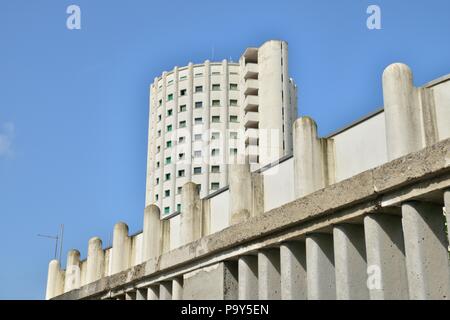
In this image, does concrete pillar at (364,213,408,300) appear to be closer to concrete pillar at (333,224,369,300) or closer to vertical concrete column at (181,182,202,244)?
concrete pillar at (333,224,369,300)

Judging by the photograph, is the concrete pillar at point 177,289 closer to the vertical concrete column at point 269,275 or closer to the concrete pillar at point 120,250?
the vertical concrete column at point 269,275

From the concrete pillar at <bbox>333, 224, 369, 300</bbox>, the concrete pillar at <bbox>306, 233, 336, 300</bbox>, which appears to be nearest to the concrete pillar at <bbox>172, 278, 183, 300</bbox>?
the concrete pillar at <bbox>306, 233, 336, 300</bbox>

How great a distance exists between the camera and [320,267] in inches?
352

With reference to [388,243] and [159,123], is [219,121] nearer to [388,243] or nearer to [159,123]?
[159,123]

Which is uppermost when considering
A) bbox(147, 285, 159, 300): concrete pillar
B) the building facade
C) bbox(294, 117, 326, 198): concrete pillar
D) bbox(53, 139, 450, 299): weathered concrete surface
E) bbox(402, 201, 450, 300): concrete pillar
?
the building facade

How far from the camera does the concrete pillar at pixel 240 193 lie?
34.9 feet

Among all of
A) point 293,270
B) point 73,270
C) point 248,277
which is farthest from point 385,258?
point 73,270

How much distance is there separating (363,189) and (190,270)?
443cm

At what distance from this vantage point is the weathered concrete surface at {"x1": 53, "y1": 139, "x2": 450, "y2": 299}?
738cm

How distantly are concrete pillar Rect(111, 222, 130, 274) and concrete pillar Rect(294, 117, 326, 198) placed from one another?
6.43 meters

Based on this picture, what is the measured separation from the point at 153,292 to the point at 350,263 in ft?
18.1

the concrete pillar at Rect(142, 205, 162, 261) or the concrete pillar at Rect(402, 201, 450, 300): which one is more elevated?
the concrete pillar at Rect(142, 205, 162, 261)

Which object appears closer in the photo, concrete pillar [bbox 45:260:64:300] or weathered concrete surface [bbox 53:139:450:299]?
weathered concrete surface [bbox 53:139:450:299]
